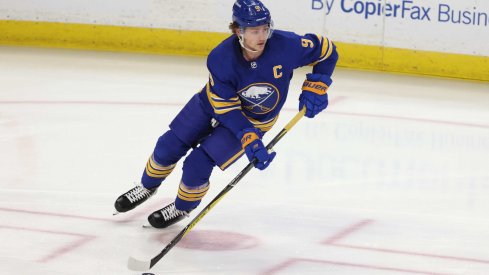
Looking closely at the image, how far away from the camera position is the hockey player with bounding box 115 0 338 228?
3.45 metres

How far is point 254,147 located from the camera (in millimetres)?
3385

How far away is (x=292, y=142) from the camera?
5.37 m

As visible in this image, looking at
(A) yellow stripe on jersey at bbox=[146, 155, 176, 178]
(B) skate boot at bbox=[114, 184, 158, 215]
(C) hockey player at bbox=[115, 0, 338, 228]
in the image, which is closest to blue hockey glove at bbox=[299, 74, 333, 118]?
(C) hockey player at bbox=[115, 0, 338, 228]

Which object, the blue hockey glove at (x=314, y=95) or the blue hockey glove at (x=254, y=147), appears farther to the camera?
the blue hockey glove at (x=314, y=95)

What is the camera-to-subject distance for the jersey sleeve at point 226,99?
3.49 meters

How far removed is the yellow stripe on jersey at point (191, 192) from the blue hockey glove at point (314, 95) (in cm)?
49

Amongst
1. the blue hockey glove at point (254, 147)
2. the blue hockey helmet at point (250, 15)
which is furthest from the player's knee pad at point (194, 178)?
the blue hockey helmet at point (250, 15)

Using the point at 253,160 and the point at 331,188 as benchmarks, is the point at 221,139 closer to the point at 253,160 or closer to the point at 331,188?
the point at 253,160

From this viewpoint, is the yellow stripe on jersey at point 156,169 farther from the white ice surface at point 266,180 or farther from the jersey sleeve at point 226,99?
the jersey sleeve at point 226,99

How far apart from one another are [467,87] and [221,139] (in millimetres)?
3729

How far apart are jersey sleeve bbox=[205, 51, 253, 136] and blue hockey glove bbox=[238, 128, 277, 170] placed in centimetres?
4

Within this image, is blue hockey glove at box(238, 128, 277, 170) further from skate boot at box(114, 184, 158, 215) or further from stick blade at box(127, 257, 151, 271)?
skate boot at box(114, 184, 158, 215)

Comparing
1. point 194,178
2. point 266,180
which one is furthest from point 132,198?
point 266,180

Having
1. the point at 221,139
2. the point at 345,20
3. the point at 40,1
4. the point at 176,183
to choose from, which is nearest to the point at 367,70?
the point at 345,20
